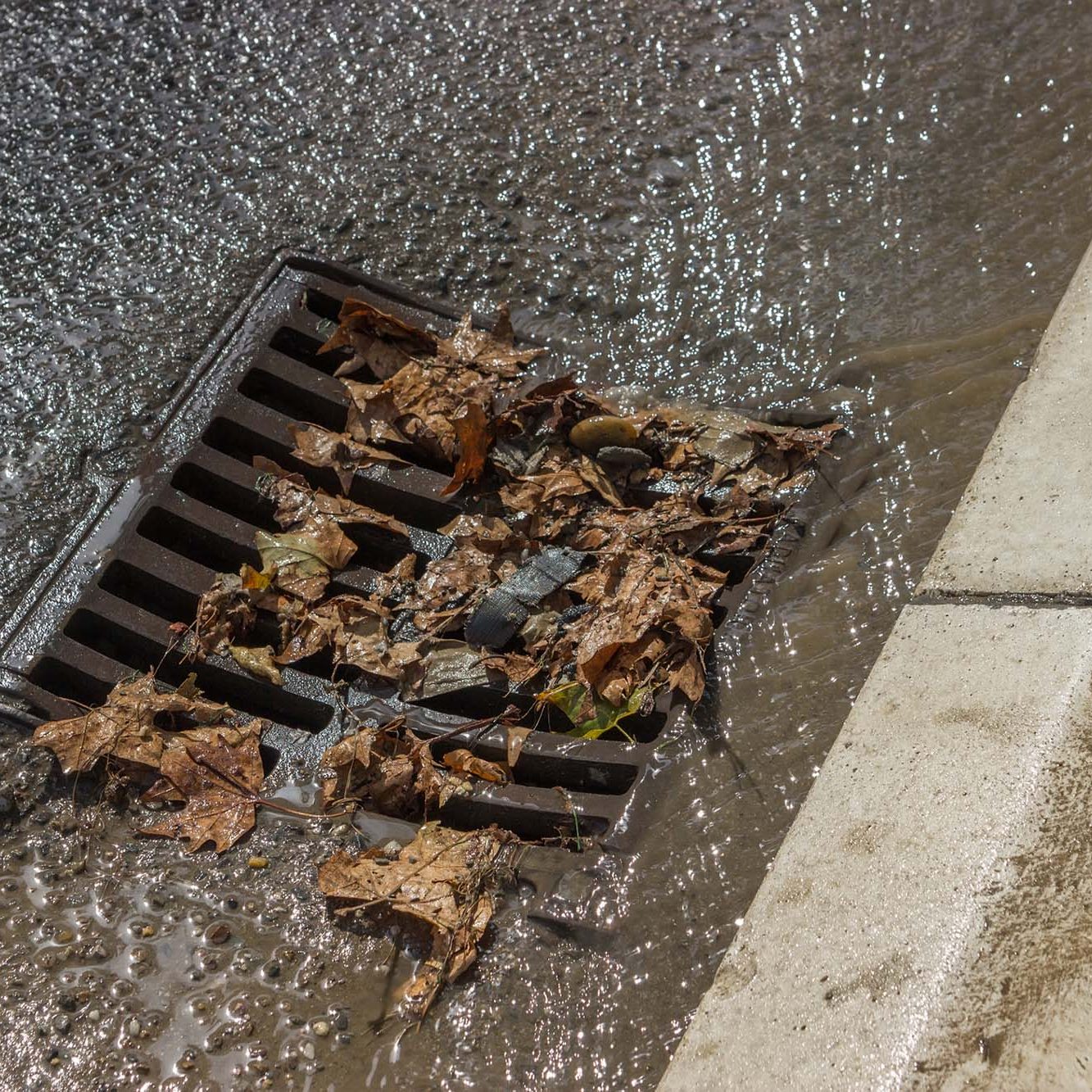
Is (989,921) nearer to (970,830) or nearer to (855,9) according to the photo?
(970,830)

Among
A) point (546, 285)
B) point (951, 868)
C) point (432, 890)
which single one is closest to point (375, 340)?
point (546, 285)

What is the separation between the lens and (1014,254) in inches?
111

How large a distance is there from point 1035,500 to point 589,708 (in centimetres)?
97

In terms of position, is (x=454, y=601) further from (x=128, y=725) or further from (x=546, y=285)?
(x=546, y=285)

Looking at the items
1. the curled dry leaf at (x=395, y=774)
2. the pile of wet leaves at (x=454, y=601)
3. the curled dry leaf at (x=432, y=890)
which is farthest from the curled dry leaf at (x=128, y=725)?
the curled dry leaf at (x=432, y=890)

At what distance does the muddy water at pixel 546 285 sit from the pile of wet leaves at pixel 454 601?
4.1 inches

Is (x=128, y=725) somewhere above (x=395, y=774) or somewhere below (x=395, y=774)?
below

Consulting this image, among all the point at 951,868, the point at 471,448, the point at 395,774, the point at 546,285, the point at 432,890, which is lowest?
the point at 432,890

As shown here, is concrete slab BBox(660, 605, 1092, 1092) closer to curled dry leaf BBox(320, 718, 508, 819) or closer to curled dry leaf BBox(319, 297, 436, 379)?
curled dry leaf BBox(320, 718, 508, 819)

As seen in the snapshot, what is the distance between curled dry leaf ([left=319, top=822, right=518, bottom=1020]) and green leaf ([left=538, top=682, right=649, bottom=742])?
0.28 meters

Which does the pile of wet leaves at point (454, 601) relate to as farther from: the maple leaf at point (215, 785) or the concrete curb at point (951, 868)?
the concrete curb at point (951, 868)

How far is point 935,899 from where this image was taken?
162cm

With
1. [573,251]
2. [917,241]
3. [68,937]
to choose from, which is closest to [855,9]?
[917,241]

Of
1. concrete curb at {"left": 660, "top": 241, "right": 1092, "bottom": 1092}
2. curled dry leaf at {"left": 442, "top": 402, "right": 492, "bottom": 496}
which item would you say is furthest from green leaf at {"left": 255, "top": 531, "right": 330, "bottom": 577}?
concrete curb at {"left": 660, "top": 241, "right": 1092, "bottom": 1092}
